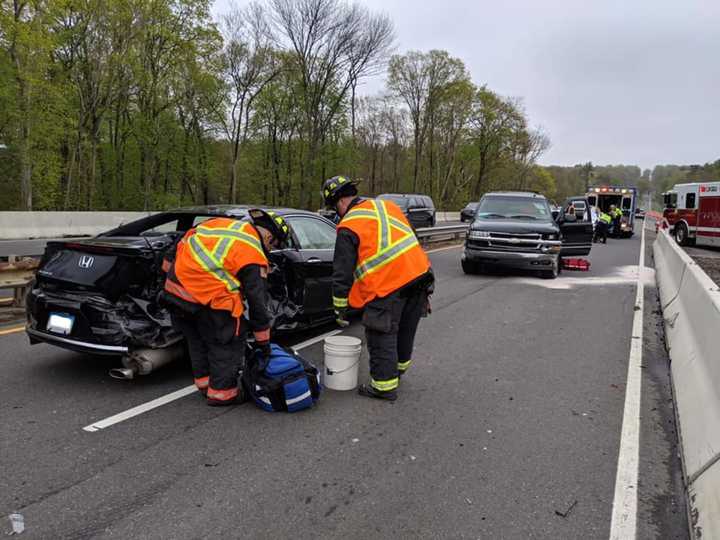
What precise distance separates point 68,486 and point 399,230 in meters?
2.75

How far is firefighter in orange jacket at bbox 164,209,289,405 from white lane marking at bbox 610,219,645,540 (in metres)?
2.53

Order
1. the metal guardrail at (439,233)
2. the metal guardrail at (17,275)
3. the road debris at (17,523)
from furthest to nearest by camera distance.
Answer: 1. the metal guardrail at (439,233)
2. the metal guardrail at (17,275)
3. the road debris at (17,523)

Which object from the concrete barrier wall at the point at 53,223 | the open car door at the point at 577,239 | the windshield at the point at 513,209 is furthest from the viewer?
the concrete barrier wall at the point at 53,223

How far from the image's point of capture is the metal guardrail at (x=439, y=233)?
57.4 ft

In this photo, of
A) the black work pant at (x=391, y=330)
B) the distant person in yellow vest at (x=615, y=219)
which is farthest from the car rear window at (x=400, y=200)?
the black work pant at (x=391, y=330)

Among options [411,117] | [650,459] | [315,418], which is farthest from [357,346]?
[411,117]

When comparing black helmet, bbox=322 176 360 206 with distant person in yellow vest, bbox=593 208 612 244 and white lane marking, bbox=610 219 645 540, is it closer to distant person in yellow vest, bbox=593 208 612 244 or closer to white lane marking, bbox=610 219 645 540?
white lane marking, bbox=610 219 645 540

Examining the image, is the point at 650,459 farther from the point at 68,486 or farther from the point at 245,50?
the point at 245,50

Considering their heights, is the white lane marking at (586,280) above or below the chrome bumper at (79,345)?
below

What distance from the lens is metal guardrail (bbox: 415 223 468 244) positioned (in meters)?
17.5

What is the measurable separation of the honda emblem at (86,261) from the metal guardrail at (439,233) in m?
12.7

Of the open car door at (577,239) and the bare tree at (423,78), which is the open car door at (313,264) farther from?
the bare tree at (423,78)

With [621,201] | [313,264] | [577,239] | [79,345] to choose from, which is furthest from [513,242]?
[621,201]

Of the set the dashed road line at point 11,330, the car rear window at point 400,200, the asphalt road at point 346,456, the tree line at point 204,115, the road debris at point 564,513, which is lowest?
the road debris at point 564,513
